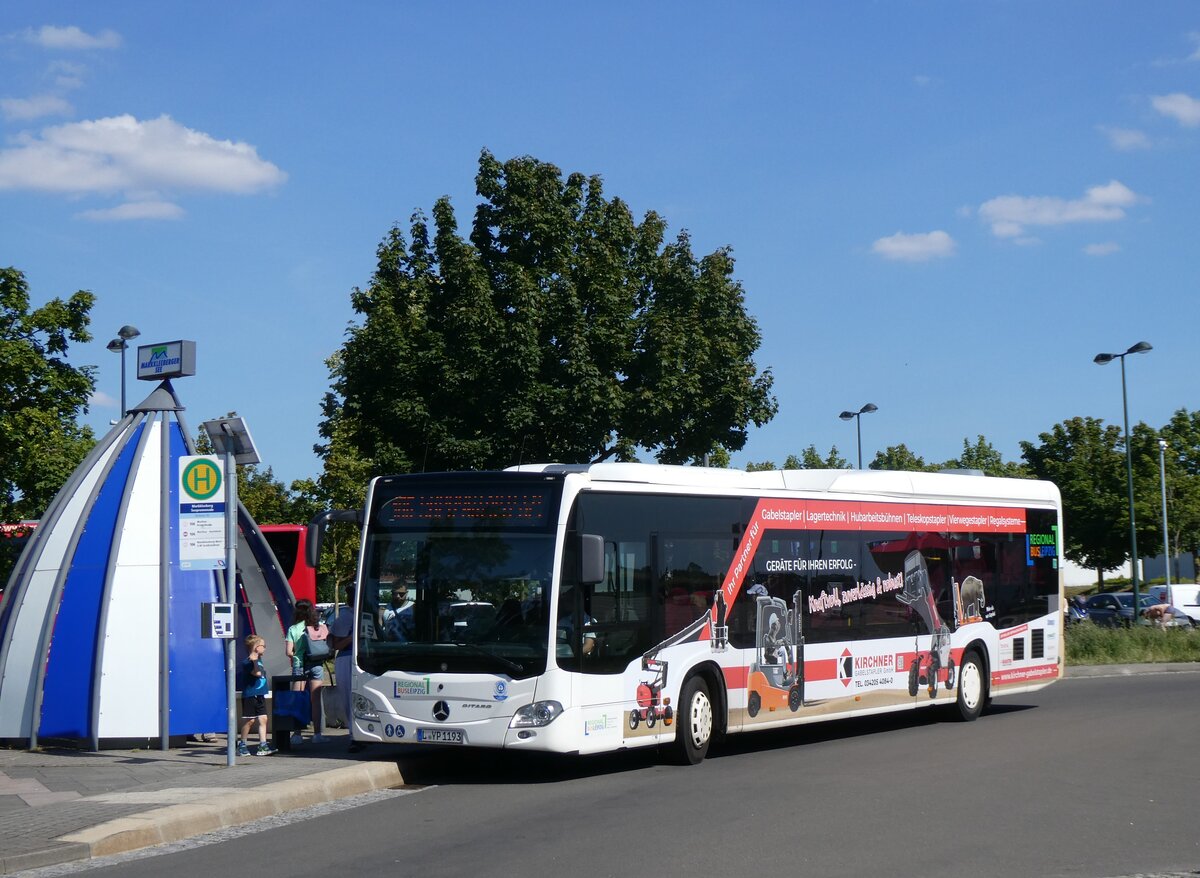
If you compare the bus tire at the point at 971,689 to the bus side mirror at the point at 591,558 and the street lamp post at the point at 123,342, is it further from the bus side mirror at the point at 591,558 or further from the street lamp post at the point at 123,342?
the street lamp post at the point at 123,342

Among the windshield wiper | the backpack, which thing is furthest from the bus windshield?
the backpack

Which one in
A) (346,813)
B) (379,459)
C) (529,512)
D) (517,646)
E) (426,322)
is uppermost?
(426,322)

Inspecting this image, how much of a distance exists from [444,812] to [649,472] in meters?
4.37

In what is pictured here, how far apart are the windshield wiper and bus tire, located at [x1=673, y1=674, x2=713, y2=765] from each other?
221 cm

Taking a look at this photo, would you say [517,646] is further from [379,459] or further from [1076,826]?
[379,459]

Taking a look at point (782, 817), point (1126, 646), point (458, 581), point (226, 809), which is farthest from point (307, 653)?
point (1126, 646)

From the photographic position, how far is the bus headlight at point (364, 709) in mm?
13664

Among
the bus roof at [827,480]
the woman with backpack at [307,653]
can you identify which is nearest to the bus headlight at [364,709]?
the woman with backpack at [307,653]

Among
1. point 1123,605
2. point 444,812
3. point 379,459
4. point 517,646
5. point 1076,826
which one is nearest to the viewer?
point 1076,826

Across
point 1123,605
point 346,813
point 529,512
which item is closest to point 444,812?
point 346,813

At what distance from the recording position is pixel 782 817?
10938 millimetres

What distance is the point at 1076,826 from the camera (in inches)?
415

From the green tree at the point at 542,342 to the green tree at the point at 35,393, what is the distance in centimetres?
777

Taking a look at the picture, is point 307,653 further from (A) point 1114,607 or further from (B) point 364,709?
(A) point 1114,607
